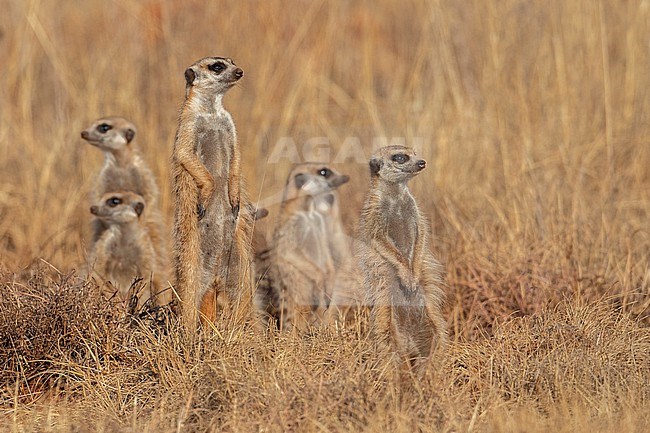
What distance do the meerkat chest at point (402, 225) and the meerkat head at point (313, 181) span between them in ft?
4.98

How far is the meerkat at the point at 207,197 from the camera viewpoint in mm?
4023

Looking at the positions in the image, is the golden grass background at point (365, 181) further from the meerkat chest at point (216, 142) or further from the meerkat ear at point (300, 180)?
the meerkat chest at point (216, 142)

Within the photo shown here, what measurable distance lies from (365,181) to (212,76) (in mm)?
2730

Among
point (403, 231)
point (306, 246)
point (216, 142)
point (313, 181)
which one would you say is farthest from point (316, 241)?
point (403, 231)

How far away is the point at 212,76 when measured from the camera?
4074 mm

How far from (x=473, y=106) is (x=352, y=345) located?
3398 mm

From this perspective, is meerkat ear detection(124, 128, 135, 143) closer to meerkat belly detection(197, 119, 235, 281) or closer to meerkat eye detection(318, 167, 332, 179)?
meerkat eye detection(318, 167, 332, 179)

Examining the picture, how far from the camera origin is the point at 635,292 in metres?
4.34

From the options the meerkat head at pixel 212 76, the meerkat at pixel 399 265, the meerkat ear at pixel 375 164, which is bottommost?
the meerkat at pixel 399 265

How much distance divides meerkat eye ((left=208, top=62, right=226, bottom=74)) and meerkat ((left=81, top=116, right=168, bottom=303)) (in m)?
1.70

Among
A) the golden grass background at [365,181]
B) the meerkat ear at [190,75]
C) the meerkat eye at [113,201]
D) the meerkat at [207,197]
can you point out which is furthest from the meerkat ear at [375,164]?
the meerkat eye at [113,201]

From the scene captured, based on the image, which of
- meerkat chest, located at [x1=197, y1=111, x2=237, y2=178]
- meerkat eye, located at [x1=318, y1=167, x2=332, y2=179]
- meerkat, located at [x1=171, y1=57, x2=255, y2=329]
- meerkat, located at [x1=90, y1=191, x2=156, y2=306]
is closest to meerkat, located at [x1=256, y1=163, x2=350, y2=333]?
meerkat eye, located at [x1=318, y1=167, x2=332, y2=179]

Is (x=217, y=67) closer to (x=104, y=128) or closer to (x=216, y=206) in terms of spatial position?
(x=216, y=206)

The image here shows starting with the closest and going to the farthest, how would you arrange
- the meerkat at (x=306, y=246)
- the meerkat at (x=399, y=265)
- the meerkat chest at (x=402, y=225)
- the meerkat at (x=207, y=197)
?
the meerkat at (x=399, y=265) < the meerkat chest at (x=402, y=225) < the meerkat at (x=207, y=197) < the meerkat at (x=306, y=246)
